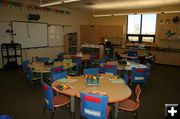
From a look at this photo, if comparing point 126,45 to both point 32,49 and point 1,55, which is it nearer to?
point 32,49

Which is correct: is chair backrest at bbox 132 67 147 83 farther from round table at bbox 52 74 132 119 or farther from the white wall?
the white wall

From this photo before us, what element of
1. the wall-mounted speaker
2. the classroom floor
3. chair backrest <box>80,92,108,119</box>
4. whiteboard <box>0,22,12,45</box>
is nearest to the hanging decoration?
the wall-mounted speaker

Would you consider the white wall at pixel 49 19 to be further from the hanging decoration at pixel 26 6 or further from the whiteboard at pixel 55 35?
the whiteboard at pixel 55 35

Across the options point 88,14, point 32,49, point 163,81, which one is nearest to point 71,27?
point 88,14

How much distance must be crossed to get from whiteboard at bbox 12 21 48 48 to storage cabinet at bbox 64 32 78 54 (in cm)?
135

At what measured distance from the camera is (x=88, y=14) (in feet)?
38.2

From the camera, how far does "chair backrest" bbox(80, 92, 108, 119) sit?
241cm

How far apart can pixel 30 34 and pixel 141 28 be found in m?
6.67

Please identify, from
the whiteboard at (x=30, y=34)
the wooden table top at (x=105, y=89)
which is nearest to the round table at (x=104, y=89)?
the wooden table top at (x=105, y=89)

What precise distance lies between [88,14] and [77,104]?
8.80 meters

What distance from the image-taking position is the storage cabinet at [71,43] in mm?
9855

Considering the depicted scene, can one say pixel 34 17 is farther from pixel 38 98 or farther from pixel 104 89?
pixel 104 89

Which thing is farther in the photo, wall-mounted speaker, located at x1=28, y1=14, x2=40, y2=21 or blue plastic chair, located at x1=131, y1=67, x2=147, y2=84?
wall-mounted speaker, located at x1=28, y1=14, x2=40, y2=21

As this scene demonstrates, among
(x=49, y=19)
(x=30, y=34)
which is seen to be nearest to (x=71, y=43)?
(x=49, y=19)
